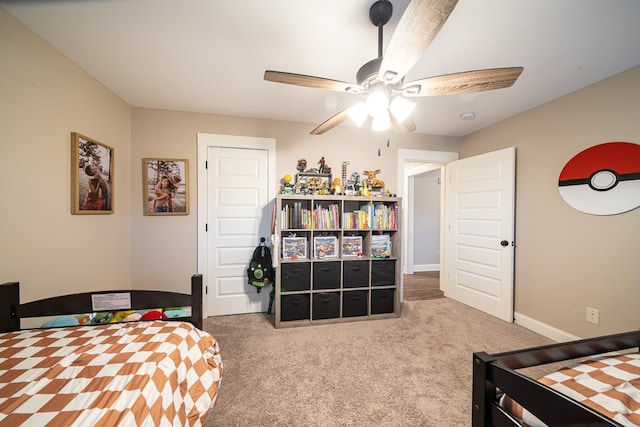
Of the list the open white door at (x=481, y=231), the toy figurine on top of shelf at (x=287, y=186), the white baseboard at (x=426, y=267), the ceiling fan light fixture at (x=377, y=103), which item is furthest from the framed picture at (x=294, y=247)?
the white baseboard at (x=426, y=267)

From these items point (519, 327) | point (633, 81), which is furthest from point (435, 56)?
point (519, 327)

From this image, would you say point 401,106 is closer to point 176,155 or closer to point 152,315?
point 152,315

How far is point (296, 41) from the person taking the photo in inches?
62.1

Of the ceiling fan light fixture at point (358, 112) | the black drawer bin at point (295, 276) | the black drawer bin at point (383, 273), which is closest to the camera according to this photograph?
the ceiling fan light fixture at point (358, 112)

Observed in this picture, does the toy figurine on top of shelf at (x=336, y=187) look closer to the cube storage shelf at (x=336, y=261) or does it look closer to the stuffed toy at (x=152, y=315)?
the cube storage shelf at (x=336, y=261)

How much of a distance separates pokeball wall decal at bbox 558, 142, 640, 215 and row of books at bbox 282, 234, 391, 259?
1.76 metres

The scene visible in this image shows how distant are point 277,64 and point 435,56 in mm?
1181

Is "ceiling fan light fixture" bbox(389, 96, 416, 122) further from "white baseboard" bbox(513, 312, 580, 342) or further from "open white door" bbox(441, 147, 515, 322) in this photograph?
"white baseboard" bbox(513, 312, 580, 342)

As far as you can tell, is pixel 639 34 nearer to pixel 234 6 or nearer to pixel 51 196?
pixel 234 6

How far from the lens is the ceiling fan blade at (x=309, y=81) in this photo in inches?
48.6

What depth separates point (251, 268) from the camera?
268 centimetres

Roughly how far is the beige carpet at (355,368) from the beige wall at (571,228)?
449 mm

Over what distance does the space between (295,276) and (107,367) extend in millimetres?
1735

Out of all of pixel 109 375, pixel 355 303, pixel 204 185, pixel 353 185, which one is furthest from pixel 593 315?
pixel 204 185
